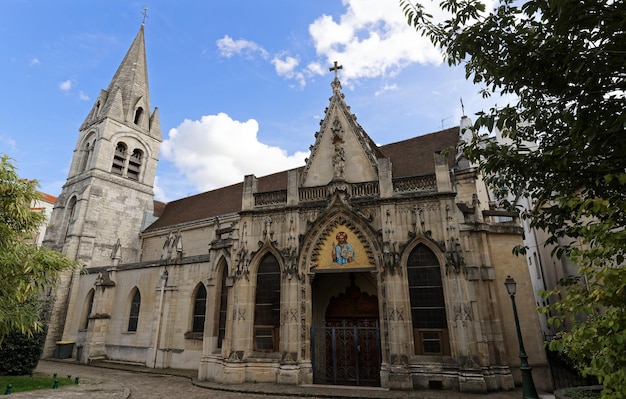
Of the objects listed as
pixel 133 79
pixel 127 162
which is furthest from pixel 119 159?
pixel 133 79

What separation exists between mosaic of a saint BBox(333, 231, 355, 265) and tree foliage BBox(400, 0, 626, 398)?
8079 mm

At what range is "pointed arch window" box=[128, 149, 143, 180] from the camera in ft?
114

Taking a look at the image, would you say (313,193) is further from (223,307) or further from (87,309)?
(87,309)

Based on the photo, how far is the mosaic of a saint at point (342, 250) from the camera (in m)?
14.1

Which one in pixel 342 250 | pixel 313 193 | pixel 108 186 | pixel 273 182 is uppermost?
pixel 108 186

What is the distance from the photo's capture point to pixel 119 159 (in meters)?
34.1

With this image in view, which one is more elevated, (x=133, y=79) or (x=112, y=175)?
(x=133, y=79)

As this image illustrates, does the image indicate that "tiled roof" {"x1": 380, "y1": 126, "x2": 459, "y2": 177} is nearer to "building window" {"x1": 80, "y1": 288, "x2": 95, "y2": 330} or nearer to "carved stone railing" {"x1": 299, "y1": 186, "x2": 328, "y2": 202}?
"carved stone railing" {"x1": 299, "y1": 186, "x2": 328, "y2": 202}

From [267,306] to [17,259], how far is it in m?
8.56

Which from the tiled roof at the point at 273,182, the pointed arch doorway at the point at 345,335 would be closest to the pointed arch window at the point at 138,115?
the tiled roof at the point at 273,182

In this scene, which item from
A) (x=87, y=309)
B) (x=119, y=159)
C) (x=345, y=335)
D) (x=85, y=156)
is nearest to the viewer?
(x=345, y=335)

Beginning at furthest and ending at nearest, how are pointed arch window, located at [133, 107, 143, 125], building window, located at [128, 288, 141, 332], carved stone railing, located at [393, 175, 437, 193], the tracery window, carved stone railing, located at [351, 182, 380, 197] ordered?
pointed arch window, located at [133, 107, 143, 125] < the tracery window < building window, located at [128, 288, 141, 332] < carved stone railing, located at [351, 182, 380, 197] < carved stone railing, located at [393, 175, 437, 193]

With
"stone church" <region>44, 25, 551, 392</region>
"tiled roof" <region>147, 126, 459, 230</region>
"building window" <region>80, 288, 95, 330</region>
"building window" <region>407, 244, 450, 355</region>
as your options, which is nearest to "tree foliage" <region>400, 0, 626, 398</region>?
"stone church" <region>44, 25, 551, 392</region>

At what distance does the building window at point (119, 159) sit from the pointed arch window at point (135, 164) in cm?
69
